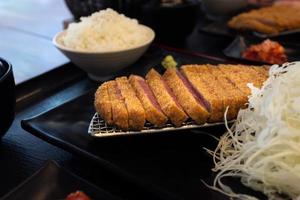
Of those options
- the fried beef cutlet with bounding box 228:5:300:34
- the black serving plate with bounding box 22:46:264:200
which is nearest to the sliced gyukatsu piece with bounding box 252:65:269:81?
the black serving plate with bounding box 22:46:264:200

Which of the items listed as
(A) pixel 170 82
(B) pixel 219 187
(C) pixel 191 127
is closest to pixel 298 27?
(A) pixel 170 82

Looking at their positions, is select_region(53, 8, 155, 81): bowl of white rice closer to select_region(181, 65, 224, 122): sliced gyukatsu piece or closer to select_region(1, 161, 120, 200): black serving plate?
select_region(181, 65, 224, 122): sliced gyukatsu piece

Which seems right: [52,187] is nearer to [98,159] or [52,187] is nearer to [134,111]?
[98,159]

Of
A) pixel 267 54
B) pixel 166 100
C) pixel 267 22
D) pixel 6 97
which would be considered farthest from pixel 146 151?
pixel 267 22

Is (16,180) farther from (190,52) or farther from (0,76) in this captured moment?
(190,52)

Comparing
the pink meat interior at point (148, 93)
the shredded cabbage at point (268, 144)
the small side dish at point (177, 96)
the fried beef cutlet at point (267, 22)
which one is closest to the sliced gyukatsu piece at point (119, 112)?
the small side dish at point (177, 96)
